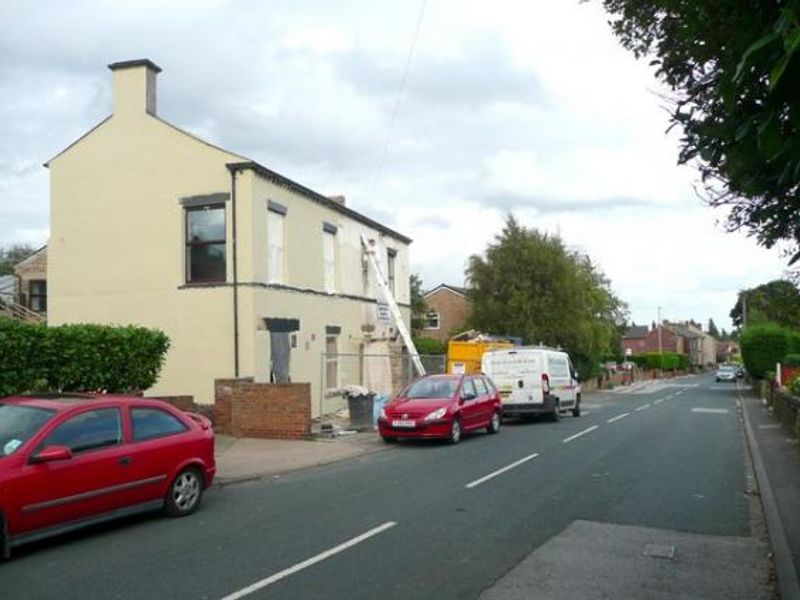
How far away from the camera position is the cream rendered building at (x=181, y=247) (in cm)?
1989

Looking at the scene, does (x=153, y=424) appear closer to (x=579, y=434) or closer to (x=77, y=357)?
(x=77, y=357)

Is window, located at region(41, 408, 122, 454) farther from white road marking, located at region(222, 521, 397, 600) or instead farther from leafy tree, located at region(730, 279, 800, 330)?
leafy tree, located at region(730, 279, 800, 330)

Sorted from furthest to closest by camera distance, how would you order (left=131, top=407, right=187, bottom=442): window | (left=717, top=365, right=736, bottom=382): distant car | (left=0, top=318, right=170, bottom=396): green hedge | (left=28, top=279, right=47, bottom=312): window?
Result: 1. (left=717, top=365, right=736, bottom=382): distant car
2. (left=28, top=279, right=47, bottom=312): window
3. (left=0, top=318, right=170, bottom=396): green hedge
4. (left=131, top=407, right=187, bottom=442): window

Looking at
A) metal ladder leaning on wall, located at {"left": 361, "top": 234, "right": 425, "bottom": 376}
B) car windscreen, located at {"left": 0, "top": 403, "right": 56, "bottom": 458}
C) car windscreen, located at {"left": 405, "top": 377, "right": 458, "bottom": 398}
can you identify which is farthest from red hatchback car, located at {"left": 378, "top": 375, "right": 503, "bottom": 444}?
car windscreen, located at {"left": 0, "top": 403, "right": 56, "bottom": 458}

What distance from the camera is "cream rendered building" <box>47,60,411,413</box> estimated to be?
19.9 meters

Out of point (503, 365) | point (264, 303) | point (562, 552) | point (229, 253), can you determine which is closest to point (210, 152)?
point (229, 253)

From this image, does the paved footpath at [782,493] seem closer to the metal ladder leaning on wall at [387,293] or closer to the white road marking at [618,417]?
the white road marking at [618,417]

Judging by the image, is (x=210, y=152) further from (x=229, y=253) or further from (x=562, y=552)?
(x=562, y=552)

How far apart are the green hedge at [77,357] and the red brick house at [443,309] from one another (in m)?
47.7

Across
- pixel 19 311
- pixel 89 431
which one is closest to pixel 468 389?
pixel 89 431

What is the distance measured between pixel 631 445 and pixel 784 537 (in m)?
9.43

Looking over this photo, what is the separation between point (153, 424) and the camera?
918 cm

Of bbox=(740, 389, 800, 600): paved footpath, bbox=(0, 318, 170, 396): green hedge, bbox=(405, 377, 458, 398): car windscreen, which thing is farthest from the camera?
bbox=(405, 377, 458, 398): car windscreen

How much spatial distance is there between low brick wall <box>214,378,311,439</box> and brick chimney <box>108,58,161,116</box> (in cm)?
799
